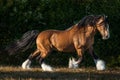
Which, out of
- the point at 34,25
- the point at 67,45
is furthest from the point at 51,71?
the point at 34,25

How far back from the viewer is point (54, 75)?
38.2 ft

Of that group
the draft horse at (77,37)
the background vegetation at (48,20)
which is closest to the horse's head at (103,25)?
the draft horse at (77,37)

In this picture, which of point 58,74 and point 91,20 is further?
point 91,20

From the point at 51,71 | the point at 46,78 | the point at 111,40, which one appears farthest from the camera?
the point at 111,40

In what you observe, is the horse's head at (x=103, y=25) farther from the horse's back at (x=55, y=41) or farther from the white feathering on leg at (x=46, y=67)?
the white feathering on leg at (x=46, y=67)

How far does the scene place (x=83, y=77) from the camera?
11.4 metres

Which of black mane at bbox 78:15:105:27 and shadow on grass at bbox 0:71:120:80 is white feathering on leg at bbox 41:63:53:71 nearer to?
shadow on grass at bbox 0:71:120:80

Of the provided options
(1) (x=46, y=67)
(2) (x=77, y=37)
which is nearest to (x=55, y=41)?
(2) (x=77, y=37)

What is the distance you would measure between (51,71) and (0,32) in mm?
3286

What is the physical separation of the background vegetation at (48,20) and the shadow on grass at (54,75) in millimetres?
2959

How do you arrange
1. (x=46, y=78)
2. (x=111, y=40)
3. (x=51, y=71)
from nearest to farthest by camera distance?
(x=46, y=78)
(x=51, y=71)
(x=111, y=40)

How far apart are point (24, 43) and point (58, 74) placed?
2.02 m

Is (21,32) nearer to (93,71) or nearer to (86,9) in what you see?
(86,9)

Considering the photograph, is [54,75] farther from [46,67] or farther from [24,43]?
[24,43]
